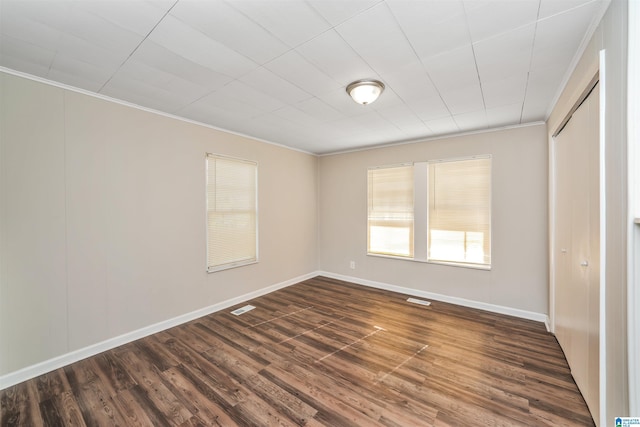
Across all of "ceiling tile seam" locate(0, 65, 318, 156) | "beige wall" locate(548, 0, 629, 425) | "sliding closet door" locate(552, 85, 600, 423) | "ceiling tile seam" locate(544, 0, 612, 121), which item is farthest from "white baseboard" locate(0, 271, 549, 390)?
"ceiling tile seam" locate(544, 0, 612, 121)

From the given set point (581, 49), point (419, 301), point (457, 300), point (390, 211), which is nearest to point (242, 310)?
point (419, 301)

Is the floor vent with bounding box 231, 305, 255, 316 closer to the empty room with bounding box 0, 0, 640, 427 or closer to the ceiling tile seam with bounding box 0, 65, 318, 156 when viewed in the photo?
the empty room with bounding box 0, 0, 640, 427

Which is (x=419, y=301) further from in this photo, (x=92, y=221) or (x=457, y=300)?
(x=92, y=221)

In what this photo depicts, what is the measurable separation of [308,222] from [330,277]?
1270 millimetres

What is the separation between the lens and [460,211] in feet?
13.0

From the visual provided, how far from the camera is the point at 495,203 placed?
3670 mm

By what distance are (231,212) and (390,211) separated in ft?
9.14

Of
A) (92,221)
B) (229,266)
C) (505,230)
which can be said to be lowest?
(229,266)

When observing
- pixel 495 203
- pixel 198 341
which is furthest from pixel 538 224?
pixel 198 341

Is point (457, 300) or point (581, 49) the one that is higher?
point (581, 49)

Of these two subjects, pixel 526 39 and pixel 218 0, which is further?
pixel 526 39

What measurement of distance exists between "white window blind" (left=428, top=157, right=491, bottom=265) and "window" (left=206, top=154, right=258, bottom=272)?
9.80ft

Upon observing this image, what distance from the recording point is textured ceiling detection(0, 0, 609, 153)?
1476 millimetres

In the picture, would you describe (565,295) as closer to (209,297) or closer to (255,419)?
(255,419)
